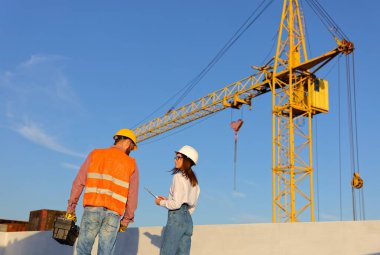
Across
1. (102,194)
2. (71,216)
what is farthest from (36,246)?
(102,194)

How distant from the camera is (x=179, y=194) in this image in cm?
470

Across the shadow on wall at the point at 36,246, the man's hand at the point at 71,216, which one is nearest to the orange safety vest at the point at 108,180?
the man's hand at the point at 71,216

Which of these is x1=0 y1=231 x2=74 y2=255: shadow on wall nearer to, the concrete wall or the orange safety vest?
the concrete wall

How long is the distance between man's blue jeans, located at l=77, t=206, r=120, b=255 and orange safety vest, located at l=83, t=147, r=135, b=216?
0.06m

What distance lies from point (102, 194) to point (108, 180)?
5.8 inches

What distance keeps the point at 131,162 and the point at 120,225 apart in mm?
679

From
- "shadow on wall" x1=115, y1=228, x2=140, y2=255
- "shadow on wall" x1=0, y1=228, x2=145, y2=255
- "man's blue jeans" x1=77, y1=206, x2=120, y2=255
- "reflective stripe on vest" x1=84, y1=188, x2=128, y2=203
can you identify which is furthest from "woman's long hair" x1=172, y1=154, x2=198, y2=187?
"shadow on wall" x1=115, y1=228, x2=140, y2=255

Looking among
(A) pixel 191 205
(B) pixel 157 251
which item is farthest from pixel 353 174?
(A) pixel 191 205

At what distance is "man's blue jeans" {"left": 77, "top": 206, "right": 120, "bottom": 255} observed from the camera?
175 inches

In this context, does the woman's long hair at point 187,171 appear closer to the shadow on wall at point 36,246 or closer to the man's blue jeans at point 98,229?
the man's blue jeans at point 98,229

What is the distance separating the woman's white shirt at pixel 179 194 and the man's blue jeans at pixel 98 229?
528 mm

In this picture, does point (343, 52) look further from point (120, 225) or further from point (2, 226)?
point (120, 225)

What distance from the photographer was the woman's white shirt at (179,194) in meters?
4.68

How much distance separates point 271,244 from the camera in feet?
21.2
